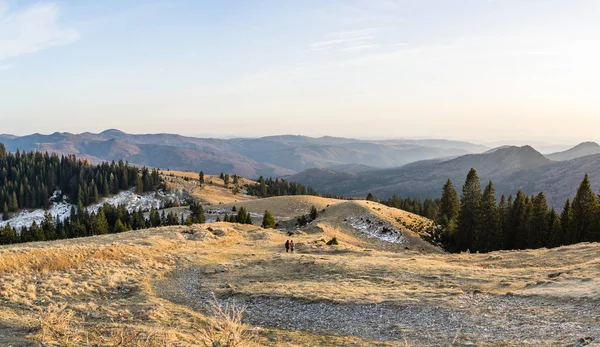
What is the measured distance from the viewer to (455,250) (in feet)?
199

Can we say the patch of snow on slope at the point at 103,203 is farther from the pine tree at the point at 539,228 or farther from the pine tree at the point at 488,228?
the pine tree at the point at 539,228

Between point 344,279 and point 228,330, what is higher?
point 228,330

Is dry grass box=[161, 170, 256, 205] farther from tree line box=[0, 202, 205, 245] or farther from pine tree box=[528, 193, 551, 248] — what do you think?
pine tree box=[528, 193, 551, 248]

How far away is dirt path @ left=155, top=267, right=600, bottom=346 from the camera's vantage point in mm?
13305

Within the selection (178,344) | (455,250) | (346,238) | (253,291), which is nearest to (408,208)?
(455,250)

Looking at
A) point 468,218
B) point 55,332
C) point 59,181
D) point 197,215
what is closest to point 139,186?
point 59,181

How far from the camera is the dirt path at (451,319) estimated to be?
13305mm

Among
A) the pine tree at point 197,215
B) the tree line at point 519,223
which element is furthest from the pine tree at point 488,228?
the pine tree at point 197,215

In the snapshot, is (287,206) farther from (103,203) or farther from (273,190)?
(103,203)

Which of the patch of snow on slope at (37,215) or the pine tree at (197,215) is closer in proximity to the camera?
the pine tree at (197,215)

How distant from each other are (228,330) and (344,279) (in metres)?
17.3

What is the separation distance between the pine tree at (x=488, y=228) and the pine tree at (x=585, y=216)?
1023cm

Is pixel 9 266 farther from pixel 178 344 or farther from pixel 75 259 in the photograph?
pixel 178 344

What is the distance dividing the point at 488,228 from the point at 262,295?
49741 millimetres
